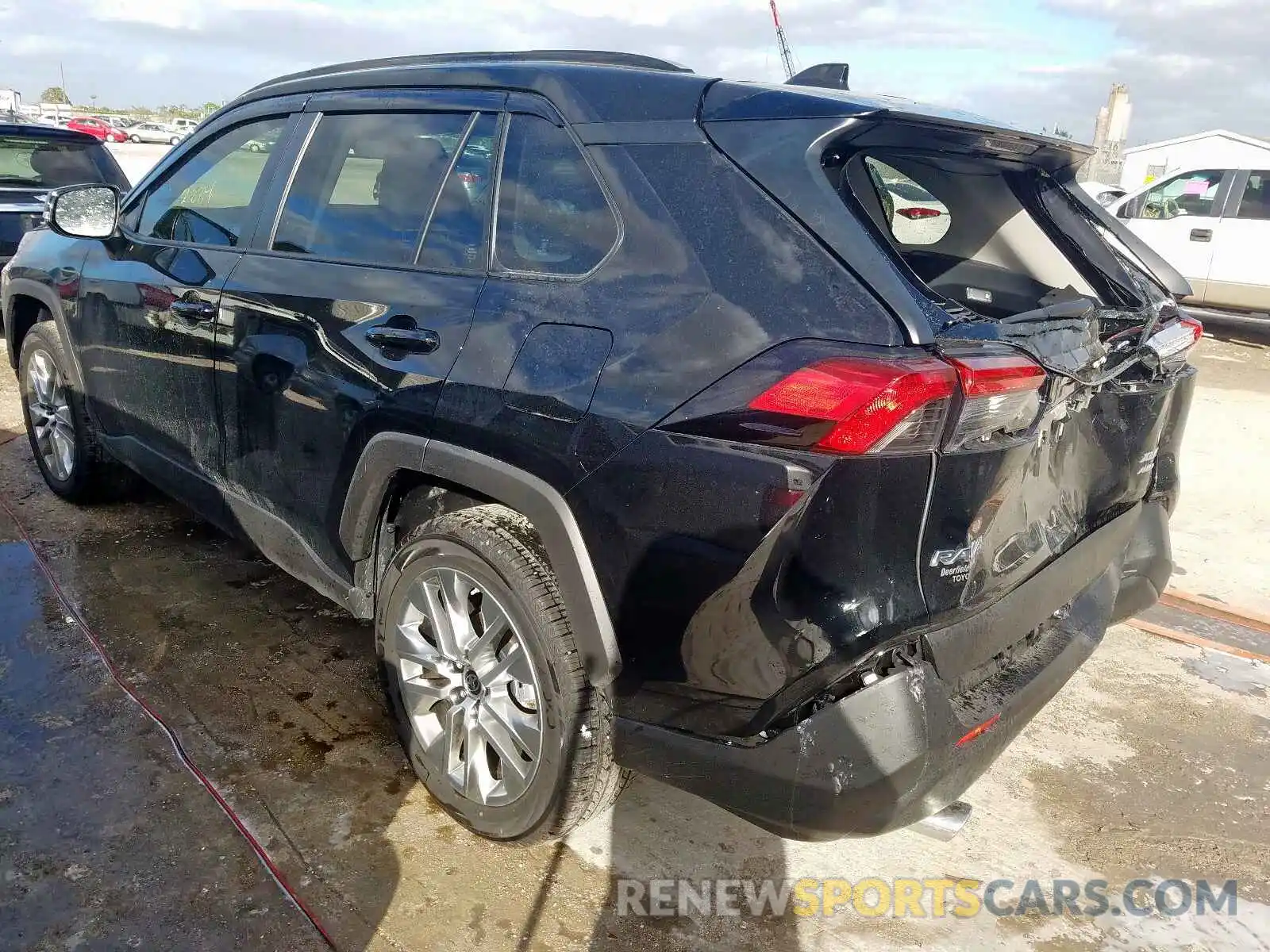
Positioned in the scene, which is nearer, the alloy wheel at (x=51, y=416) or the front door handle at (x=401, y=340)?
the front door handle at (x=401, y=340)

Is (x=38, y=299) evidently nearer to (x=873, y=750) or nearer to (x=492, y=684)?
(x=492, y=684)

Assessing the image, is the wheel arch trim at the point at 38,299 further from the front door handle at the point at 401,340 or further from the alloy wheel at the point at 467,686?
the alloy wheel at the point at 467,686

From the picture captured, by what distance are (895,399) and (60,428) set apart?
4104 mm

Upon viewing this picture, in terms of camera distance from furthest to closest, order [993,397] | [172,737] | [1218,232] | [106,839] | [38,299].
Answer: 1. [1218,232]
2. [38,299]
3. [172,737]
4. [106,839]
5. [993,397]

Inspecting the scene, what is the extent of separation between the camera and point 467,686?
2566mm

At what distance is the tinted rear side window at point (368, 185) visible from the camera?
2705mm

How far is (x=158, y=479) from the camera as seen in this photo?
378 cm

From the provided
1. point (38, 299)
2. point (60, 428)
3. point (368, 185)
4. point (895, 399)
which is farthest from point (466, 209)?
point (60, 428)

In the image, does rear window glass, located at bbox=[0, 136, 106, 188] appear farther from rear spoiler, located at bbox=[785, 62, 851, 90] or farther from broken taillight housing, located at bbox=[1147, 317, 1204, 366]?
broken taillight housing, located at bbox=[1147, 317, 1204, 366]

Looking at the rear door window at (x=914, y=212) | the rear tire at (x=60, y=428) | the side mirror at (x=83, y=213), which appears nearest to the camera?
the rear door window at (x=914, y=212)

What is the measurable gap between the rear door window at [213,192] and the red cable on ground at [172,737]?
140 centimetres

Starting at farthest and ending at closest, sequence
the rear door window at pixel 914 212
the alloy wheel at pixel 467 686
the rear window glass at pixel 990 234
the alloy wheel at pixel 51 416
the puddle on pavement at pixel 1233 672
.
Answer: the alloy wheel at pixel 51 416, the puddle on pavement at pixel 1233 672, the rear door window at pixel 914 212, the rear window glass at pixel 990 234, the alloy wheel at pixel 467 686

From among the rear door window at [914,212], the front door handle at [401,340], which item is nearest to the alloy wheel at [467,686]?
the front door handle at [401,340]

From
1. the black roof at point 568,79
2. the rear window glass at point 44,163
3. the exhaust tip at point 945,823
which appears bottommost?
the exhaust tip at point 945,823
